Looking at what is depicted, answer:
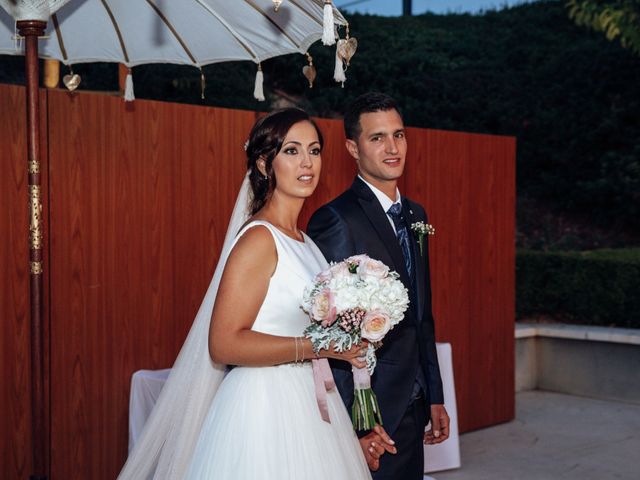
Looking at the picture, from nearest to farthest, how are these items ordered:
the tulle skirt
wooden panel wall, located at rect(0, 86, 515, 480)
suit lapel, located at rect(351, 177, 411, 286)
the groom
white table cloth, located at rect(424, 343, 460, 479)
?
the tulle skirt < the groom < suit lapel, located at rect(351, 177, 411, 286) < wooden panel wall, located at rect(0, 86, 515, 480) < white table cloth, located at rect(424, 343, 460, 479)

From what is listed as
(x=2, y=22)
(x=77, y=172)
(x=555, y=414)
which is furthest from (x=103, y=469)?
(x=555, y=414)

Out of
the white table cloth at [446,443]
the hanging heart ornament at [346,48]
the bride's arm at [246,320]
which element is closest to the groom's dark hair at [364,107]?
the hanging heart ornament at [346,48]

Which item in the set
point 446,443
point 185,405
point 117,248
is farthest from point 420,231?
point 446,443

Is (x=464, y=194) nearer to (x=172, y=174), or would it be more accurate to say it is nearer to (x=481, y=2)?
(x=172, y=174)

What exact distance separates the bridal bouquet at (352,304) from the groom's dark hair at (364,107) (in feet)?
2.87

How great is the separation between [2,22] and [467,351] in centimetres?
414

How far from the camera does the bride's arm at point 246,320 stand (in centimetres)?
252

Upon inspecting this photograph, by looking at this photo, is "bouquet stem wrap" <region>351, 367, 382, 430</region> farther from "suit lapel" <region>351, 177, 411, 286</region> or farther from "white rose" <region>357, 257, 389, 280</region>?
"suit lapel" <region>351, 177, 411, 286</region>

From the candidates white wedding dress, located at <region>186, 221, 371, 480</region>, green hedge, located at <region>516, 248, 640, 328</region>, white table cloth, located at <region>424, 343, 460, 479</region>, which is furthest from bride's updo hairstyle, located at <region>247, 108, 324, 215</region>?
green hedge, located at <region>516, 248, 640, 328</region>

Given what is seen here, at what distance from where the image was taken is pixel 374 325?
8.20 feet

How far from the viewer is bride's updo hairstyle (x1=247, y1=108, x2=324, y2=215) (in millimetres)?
2762

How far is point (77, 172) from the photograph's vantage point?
426 centimetres

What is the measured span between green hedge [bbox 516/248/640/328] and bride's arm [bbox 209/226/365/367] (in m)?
6.03

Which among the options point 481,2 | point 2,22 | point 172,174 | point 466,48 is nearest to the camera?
point 2,22
